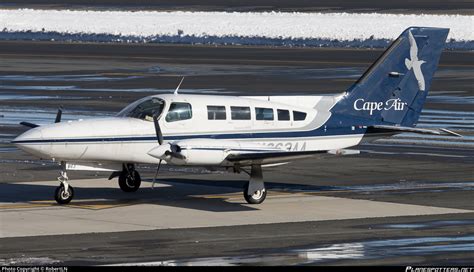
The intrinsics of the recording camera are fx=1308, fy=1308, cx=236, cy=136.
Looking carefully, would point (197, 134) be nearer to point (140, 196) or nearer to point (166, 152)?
point (166, 152)

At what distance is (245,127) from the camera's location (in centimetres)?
2784

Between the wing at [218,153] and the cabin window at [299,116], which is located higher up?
the cabin window at [299,116]

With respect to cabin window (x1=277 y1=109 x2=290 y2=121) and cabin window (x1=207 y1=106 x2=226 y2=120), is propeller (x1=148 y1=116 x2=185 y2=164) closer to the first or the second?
cabin window (x1=207 y1=106 x2=226 y2=120)

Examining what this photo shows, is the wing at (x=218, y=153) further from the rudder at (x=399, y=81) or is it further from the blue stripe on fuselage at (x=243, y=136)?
the rudder at (x=399, y=81)

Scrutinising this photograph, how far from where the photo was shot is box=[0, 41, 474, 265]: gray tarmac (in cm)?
2125

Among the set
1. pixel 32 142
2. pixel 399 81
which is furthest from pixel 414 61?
pixel 32 142

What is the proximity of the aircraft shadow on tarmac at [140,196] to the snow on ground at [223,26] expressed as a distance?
5527cm

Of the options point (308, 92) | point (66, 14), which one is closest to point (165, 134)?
point (308, 92)

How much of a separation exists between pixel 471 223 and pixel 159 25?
80086mm

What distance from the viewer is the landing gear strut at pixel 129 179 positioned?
28.9m

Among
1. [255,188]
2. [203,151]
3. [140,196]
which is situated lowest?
[255,188]

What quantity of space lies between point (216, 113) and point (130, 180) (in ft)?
9.07
